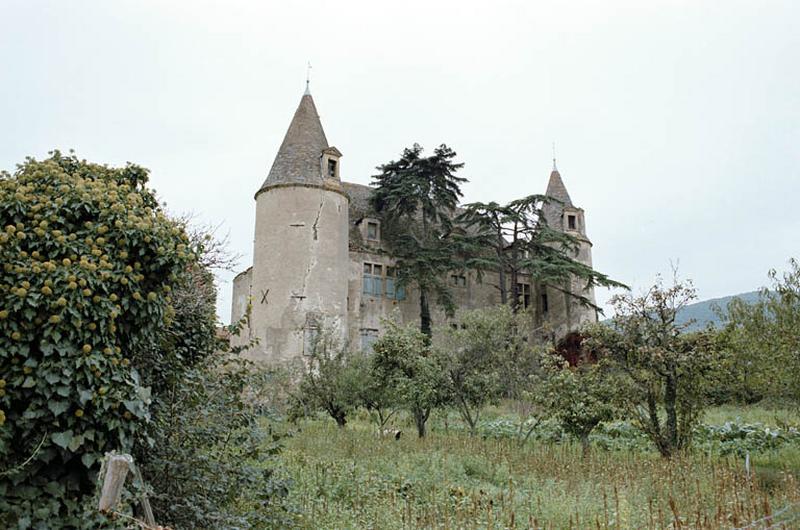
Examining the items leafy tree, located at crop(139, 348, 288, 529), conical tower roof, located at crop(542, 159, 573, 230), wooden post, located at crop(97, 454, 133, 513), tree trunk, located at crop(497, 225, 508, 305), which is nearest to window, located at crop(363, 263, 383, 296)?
tree trunk, located at crop(497, 225, 508, 305)

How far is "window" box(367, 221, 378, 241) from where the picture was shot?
102 ft

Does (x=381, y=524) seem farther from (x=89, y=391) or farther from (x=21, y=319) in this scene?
(x=21, y=319)

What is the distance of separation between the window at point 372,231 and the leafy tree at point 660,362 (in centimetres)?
1911

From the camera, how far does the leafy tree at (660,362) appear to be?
11.9 metres

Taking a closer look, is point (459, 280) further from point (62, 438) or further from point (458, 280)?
point (62, 438)

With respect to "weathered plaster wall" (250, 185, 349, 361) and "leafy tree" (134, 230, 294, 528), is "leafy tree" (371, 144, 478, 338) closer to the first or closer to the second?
"weathered plaster wall" (250, 185, 349, 361)

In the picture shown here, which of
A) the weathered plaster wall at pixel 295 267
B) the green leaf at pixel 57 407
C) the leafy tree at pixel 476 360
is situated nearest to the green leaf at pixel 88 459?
the green leaf at pixel 57 407

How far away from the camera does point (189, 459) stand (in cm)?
590

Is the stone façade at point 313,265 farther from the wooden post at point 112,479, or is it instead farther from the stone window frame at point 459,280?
the wooden post at point 112,479

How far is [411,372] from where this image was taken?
16.1m

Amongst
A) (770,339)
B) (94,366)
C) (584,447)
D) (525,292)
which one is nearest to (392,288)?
(525,292)

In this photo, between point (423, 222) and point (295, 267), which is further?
point (423, 222)

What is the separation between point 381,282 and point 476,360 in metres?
13.8

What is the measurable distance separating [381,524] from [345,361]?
12846mm
